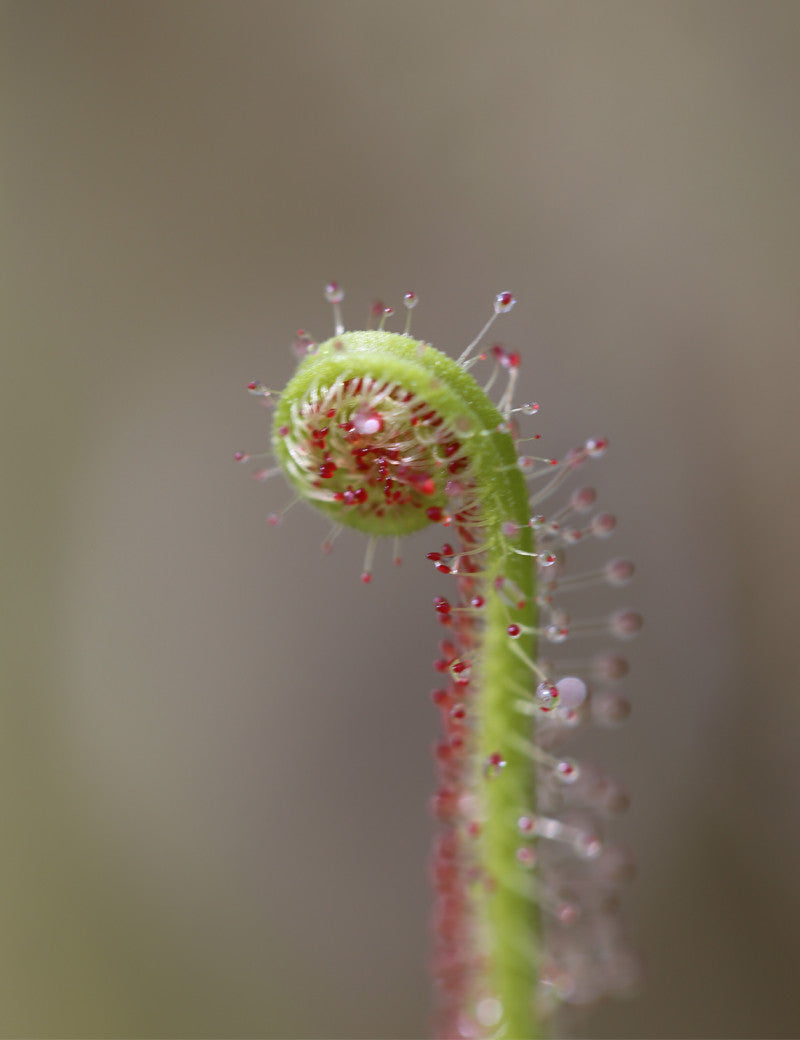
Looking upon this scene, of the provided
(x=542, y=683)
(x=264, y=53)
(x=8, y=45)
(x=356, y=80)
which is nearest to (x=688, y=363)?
(x=356, y=80)

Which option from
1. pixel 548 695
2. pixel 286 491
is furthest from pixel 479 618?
pixel 286 491

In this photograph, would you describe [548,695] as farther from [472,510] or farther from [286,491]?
[286,491]

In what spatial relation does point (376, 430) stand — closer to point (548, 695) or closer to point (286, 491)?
point (548, 695)

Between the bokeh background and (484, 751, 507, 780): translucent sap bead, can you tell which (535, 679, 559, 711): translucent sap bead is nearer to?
(484, 751, 507, 780): translucent sap bead

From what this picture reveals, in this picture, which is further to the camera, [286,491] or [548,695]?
[286,491]

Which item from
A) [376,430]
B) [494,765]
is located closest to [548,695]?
[494,765]

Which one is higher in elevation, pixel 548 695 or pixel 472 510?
pixel 472 510

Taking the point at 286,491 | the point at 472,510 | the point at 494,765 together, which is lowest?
the point at 494,765

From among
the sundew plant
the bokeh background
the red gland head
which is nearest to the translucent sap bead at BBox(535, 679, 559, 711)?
the sundew plant
